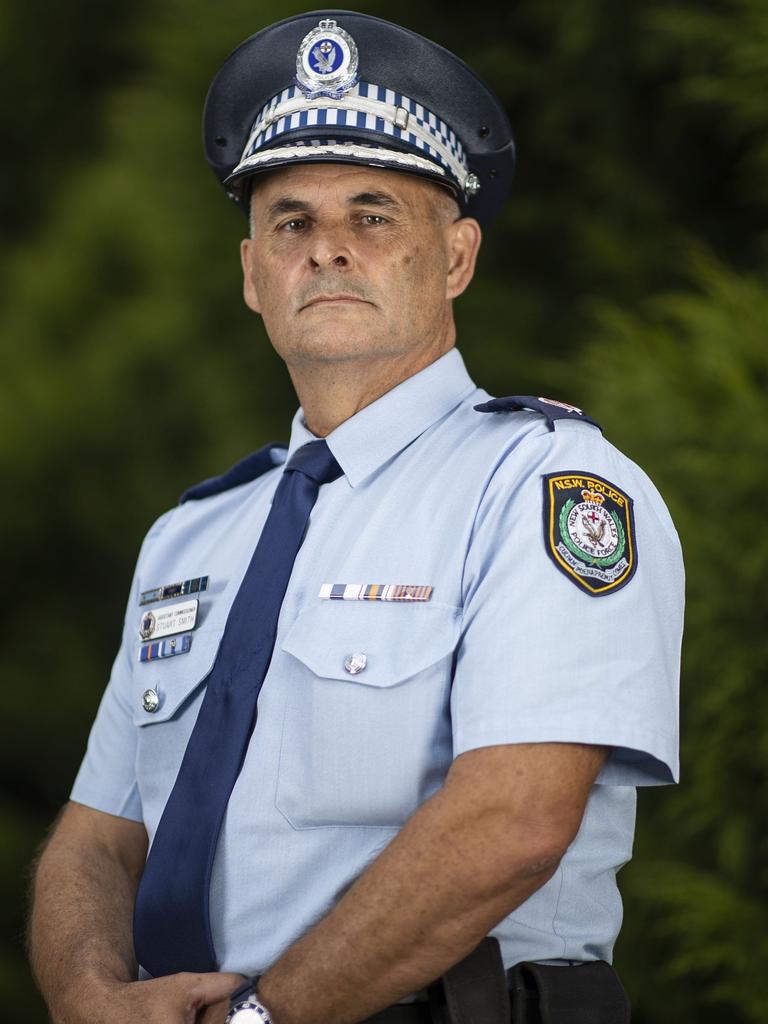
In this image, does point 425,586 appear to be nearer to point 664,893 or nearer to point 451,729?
point 451,729

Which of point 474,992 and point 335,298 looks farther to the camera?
point 335,298

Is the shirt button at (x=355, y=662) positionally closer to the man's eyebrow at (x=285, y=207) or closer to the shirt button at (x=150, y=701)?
the shirt button at (x=150, y=701)

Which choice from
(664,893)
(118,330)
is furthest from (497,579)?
(118,330)

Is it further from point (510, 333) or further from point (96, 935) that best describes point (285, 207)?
point (510, 333)

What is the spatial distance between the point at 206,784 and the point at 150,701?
0.82 ft

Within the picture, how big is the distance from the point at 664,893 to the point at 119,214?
3.15m

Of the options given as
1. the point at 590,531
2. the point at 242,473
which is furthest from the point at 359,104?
the point at 590,531

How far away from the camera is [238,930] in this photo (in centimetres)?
168

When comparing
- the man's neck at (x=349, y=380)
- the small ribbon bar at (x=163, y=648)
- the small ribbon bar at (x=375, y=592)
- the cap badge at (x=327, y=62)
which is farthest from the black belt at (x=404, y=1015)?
the cap badge at (x=327, y=62)

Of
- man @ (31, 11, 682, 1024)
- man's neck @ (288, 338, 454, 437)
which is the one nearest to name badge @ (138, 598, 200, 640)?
man @ (31, 11, 682, 1024)

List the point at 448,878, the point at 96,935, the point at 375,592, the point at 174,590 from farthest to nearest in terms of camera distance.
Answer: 1. the point at 174,590
2. the point at 96,935
3. the point at 375,592
4. the point at 448,878

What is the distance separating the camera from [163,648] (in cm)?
199

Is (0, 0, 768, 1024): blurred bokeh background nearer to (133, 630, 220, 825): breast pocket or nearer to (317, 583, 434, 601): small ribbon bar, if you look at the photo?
(133, 630, 220, 825): breast pocket

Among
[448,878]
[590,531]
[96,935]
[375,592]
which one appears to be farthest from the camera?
[96,935]
